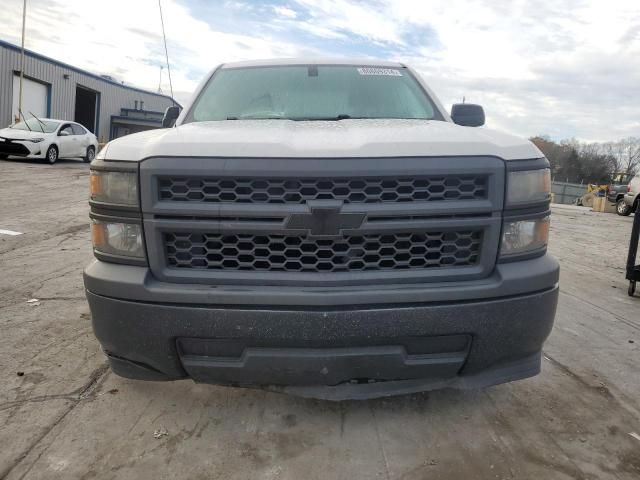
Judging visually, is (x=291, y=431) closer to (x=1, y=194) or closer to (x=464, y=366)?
(x=464, y=366)

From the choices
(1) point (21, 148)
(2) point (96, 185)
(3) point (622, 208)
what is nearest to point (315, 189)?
(2) point (96, 185)

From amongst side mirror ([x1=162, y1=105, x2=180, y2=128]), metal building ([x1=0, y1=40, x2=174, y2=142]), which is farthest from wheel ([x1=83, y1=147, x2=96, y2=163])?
side mirror ([x1=162, y1=105, x2=180, y2=128])

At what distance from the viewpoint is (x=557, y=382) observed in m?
2.93

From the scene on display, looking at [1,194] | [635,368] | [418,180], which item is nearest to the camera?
[418,180]

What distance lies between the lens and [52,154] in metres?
15.9

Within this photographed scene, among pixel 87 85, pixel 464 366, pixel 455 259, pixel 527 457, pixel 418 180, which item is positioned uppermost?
pixel 87 85

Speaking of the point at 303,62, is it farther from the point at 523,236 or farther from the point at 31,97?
the point at 31,97

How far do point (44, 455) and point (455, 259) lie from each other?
75.2 inches

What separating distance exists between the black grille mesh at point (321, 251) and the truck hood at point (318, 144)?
0.33 metres

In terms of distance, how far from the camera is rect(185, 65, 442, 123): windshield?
3223 mm

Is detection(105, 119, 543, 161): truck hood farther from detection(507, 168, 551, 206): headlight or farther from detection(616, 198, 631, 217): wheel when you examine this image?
detection(616, 198, 631, 217): wheel

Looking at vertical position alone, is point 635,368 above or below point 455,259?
below

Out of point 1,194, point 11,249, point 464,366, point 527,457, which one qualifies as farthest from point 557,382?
point 1,194

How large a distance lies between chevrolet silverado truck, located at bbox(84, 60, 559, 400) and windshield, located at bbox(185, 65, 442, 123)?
1091 millimetres
